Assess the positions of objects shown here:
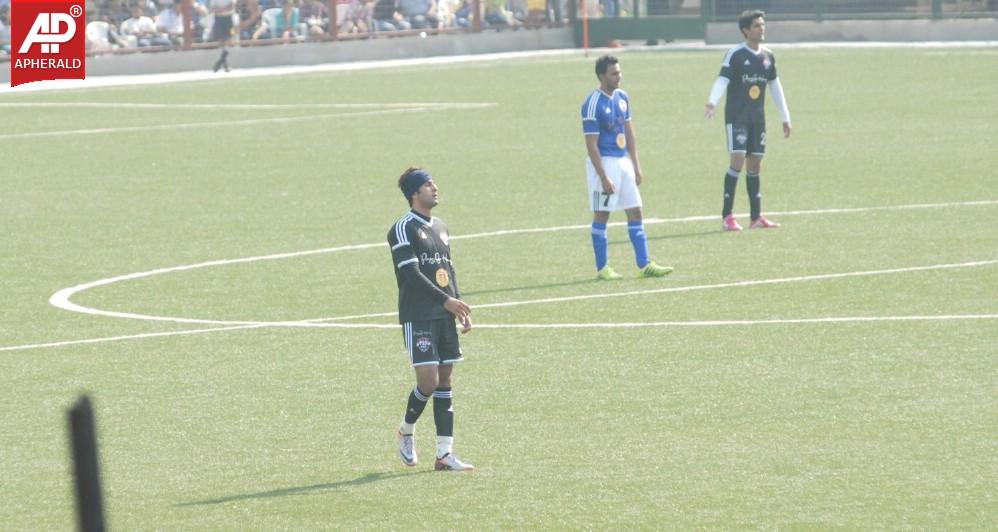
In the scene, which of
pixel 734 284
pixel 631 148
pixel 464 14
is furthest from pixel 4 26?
pixel 734 284

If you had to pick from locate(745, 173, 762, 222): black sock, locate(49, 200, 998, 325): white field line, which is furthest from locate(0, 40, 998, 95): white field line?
locate(745, 173, 762, 222): black sock

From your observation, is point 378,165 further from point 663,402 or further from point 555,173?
point 663,402

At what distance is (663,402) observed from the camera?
41.2 feet

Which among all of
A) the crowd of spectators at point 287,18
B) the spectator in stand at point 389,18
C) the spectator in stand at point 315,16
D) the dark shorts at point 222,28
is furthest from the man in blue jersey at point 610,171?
the spectator in stand at point 389,18

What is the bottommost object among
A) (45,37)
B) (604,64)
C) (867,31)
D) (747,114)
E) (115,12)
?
(747,114)

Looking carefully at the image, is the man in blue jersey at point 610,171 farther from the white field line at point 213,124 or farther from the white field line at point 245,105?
the white field line at point 245,105

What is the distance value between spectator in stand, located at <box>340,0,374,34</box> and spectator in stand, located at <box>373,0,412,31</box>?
36 cm

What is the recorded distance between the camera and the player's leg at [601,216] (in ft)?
61.3

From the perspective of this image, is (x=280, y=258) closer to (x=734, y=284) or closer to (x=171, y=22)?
(x=734, y=284)

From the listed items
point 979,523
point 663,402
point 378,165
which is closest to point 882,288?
point 663,402

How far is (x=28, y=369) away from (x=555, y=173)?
50.9 ft

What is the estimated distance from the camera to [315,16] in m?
57.0

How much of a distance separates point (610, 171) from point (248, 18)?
38.1 metres

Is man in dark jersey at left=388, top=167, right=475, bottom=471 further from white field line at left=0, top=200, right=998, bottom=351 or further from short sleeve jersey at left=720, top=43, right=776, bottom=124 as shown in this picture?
short sleeve jersey at left=720, top=43, right=776, bottom=124
